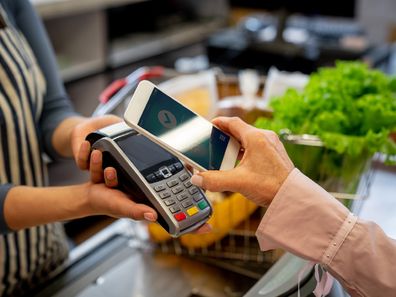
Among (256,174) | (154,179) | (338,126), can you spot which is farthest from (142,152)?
(338,126)

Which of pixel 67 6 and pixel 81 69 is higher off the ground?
pixel 67 6

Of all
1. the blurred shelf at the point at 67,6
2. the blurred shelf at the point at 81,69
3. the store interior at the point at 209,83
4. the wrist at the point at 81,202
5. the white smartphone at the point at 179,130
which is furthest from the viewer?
the blurred shelf at the point at 81,69

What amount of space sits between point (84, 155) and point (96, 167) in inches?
1.0

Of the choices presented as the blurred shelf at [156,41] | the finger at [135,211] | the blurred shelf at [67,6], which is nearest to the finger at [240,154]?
the finger at [135,211]

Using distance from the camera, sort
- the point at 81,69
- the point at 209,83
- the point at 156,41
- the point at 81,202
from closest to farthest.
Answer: the point at 81,202 < the point at 209,83 < the point at 81,69 < the point at 156,41

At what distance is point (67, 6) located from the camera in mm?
1971

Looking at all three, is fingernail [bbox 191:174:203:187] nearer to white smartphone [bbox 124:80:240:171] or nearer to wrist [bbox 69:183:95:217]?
white smartphone [bbox 124:80:240:171]

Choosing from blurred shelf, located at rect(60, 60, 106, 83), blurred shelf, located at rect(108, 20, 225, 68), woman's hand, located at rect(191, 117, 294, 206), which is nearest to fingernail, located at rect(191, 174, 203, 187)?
woman's hand, located at rect(191, 117, 294, 206)

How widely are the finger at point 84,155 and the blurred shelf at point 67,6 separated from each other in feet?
4.39

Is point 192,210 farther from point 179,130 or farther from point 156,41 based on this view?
point 156,41

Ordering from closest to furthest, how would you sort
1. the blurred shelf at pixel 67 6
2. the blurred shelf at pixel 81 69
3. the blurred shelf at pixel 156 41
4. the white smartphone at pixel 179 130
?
the white smartphone at pixel 179 130, the blurred shelf at pixel 67 6, the blurred shelf at pixel 81 69, the blurred shelf at pixel 156 41

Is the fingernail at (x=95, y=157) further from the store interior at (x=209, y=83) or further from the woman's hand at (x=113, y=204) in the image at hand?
the store interior at (x=209, y=83)

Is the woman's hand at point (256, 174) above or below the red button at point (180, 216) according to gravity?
above

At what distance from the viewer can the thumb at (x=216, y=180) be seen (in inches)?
22.3
